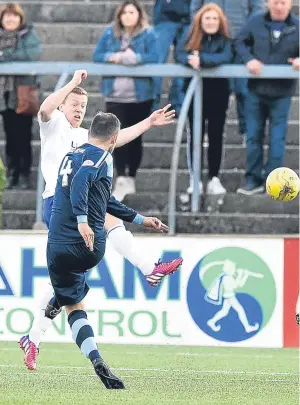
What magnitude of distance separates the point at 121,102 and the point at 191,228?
61.5 inches

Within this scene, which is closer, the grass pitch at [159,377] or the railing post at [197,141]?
the grass pitch at [159,377]

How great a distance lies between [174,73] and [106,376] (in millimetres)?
6195

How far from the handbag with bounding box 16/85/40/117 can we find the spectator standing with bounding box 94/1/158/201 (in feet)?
2.55

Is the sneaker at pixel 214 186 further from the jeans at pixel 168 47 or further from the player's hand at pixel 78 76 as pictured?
the player's hand at pixel 78 76

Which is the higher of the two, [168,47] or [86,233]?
[168,47]

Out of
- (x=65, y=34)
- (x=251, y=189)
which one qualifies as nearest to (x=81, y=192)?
(x=251, y=189)

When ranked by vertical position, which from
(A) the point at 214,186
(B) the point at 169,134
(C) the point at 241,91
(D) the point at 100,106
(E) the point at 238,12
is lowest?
(A) the point at 214,186

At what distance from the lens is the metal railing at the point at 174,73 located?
46.0 feet

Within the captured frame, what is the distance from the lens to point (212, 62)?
14352 millimetres

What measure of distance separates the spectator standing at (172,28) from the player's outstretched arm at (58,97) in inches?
193

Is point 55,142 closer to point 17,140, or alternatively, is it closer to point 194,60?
point 194,60

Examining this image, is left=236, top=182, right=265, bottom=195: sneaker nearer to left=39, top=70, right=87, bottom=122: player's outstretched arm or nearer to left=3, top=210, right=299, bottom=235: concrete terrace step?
left=3, top=210, right=299, bottom=235: concrete terrace step

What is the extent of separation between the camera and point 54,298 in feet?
32.2

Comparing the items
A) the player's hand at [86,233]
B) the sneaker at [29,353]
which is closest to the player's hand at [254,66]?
the sneaker at [29,353]
